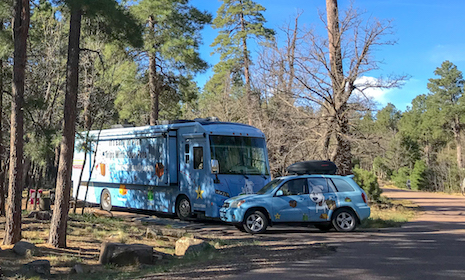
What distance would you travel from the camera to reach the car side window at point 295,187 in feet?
41.8

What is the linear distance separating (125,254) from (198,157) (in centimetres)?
674

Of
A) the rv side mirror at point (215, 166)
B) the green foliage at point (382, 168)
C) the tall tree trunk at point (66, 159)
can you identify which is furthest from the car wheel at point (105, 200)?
the green foliage at point (382, 168)

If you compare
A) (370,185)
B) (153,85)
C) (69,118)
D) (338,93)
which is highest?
(153,85)

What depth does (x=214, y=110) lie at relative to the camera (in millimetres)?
34844

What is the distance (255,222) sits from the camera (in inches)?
495

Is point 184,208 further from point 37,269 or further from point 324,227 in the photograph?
point 37,269

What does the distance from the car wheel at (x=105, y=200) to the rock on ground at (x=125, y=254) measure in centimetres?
1064

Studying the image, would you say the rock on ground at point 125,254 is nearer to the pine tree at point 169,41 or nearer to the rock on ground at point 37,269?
the rock on ground at point 37,269

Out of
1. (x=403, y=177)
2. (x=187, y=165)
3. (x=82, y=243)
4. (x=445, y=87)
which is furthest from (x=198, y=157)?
(x=445, y=87)

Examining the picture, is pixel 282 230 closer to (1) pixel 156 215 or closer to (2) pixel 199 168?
(2) pixel 199 168

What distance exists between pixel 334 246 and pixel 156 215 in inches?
394

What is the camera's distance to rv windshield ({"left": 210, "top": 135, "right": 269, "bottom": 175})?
1489 cm

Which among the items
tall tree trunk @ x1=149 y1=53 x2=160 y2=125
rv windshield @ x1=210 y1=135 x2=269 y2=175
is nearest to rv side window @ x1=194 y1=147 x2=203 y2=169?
rv windshield @ x1=210 y1=135 x2=269 y2=175

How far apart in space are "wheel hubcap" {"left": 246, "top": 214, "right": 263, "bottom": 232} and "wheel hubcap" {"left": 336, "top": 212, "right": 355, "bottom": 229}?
2.20 metres
